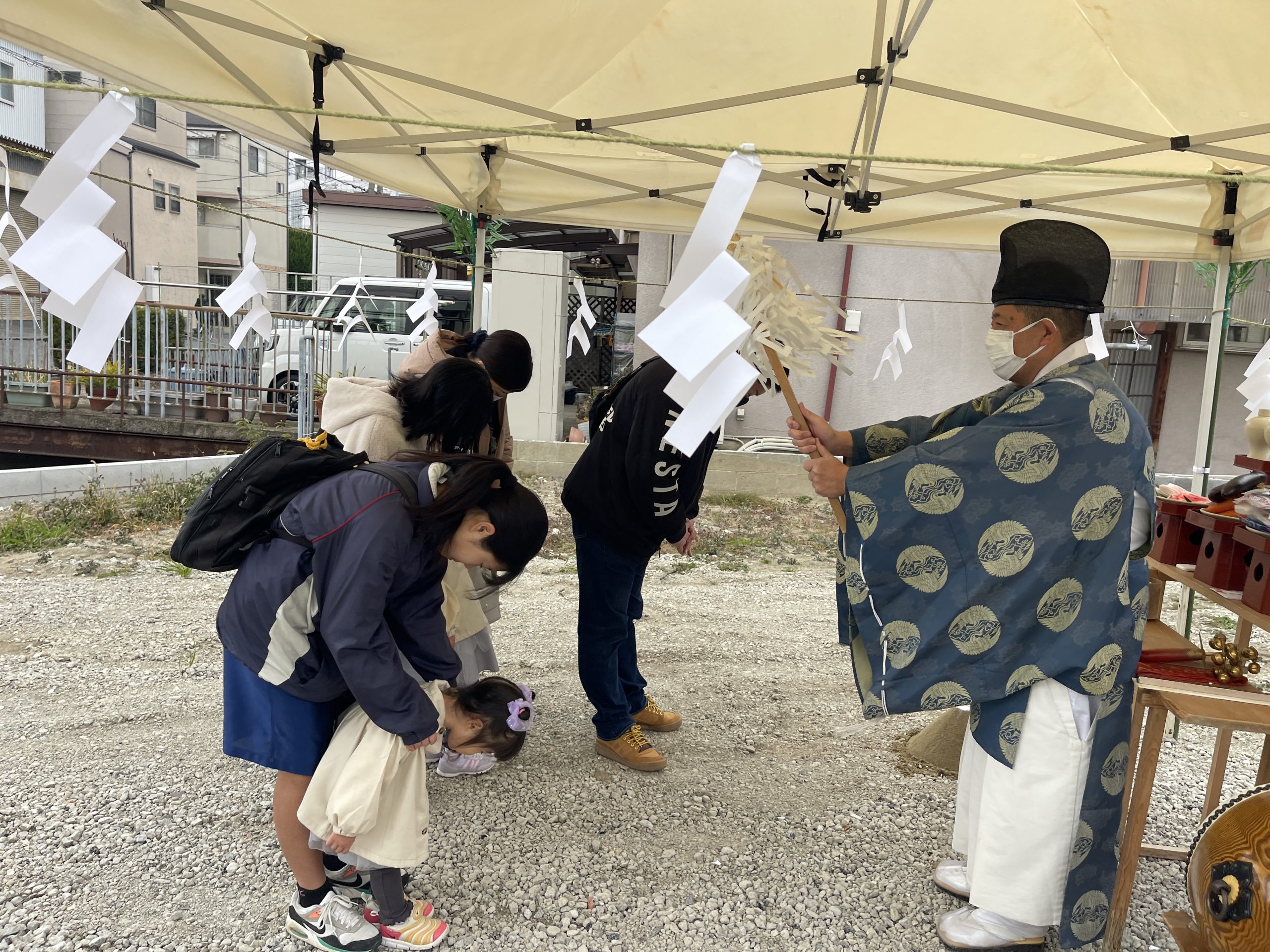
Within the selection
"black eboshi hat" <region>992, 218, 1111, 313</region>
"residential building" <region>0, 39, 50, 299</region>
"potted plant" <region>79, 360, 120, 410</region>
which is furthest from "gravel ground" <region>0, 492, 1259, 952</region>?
"residential building" <region>0, 39, 50, 299</region>

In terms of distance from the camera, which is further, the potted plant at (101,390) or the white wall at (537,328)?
the white wall at (537,328)

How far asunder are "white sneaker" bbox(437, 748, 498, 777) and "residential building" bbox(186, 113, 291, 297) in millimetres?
18847

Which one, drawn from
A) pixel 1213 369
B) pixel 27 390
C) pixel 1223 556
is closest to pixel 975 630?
pixel 1223 556

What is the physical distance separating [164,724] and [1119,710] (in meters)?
3.14

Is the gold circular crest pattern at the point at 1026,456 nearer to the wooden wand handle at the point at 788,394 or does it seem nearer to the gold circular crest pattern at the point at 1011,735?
the wooden wand handle at the point at 788,394

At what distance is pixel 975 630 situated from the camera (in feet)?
6.16

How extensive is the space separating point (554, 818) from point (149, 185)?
18354mm

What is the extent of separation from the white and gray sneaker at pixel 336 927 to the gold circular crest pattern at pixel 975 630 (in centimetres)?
155

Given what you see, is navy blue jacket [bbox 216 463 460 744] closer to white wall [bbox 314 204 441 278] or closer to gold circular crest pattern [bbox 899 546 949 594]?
gold circular crest pattern [bbox 899 546 949 594]

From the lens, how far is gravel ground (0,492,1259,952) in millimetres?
2094

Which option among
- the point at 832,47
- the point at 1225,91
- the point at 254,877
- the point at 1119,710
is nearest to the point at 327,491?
the point at 254,877

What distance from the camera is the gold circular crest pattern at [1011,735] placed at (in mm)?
1899

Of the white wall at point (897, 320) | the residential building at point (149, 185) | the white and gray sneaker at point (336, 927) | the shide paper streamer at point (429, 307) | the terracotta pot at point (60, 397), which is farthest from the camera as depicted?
the residential building at point (149, 185)

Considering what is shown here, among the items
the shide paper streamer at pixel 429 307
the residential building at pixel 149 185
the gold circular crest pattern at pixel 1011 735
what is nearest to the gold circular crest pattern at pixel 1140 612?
the gold circular crest pattern at pixel 1011 735
